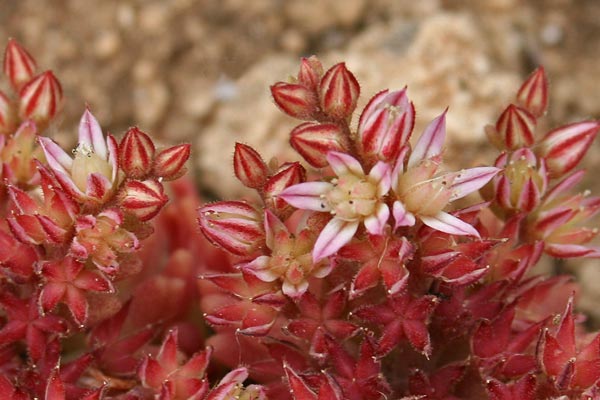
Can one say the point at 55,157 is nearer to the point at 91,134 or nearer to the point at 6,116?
the point at 91,134

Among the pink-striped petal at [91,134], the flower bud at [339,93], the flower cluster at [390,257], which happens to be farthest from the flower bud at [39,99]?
the flower bud at [339,93]

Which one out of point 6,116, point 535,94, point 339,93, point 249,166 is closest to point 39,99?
point 6,116

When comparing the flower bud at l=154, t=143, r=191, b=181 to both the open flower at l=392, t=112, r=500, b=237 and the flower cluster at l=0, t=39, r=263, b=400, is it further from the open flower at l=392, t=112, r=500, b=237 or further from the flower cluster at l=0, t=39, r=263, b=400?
the open flower at l=392, t=112, r=500, b=237

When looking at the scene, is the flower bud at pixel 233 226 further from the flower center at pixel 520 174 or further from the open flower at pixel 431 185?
the flower center at pixel 520 174

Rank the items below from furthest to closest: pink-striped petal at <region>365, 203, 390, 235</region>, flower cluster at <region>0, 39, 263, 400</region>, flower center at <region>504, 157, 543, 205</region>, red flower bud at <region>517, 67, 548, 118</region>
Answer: red flower bud at <region>517, 67, 548, 118</region>
flower center at <region>504, 157, 543, 205</region>
flower cluster at <region>0, 39, 263, 400</region>
pink-striped petal at <region>365, 203, 390, 235</region>

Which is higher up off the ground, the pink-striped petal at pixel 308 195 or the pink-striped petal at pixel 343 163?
the pink-striped petal at pixel 343 163

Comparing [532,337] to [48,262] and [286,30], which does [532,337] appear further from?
[286,30]

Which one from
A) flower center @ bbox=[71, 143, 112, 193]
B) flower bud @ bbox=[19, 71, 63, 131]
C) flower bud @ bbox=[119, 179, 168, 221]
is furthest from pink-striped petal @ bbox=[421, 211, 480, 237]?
flower bud @ bbox=[19, 71, 63, 131]
